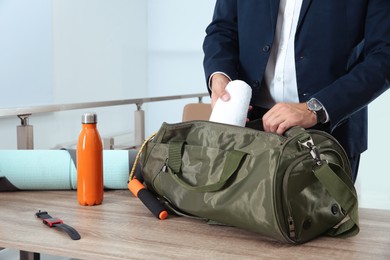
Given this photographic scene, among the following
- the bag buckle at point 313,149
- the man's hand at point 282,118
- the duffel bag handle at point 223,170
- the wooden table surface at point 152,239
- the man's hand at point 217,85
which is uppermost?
the man's hand at point 217,85

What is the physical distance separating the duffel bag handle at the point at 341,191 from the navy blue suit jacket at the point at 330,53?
A: 0.30 metres

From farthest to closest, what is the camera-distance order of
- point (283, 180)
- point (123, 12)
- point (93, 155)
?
point (123, 12) < point (93, 155) < point (283, 180)

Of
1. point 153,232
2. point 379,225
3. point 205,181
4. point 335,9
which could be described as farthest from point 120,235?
point 335,9

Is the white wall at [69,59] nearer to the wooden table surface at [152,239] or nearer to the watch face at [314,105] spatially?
the wooden table surface at [152,239]

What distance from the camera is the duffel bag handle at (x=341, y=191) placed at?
36.8 inches

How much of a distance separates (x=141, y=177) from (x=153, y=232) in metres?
0.31

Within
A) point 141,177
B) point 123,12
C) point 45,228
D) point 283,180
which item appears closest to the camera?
point 283,180

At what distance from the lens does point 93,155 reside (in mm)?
1199

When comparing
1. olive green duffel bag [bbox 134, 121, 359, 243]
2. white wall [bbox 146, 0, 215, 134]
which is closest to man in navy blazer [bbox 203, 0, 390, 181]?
olive green duffel bag [bbox 134, 121, 359, 243]

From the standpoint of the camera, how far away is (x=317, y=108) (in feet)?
4.04

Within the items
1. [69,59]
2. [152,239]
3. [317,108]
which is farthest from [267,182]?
[69,59]

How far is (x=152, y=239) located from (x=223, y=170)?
0.59ft

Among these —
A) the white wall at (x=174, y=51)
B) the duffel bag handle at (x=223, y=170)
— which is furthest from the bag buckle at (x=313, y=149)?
the white wall at (x=174, y=51)

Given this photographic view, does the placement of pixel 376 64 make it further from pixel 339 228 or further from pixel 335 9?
pixel 339 228
